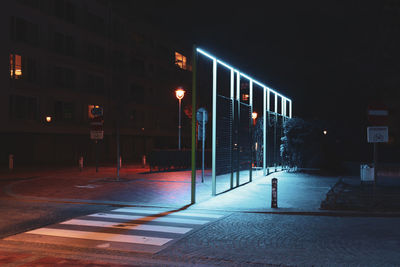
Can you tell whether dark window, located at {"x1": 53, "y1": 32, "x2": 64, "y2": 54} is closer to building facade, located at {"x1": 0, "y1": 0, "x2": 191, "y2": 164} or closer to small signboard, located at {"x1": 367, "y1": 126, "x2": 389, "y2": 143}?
building facade, located at {"x1": 0, "y1": 0, "x2": 191, "y2": 164}

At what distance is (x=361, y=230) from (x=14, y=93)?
3150 centimetres

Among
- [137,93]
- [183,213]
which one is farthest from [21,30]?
[183,213]

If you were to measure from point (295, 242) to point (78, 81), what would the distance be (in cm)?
3725

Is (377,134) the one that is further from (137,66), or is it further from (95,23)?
(137,66)

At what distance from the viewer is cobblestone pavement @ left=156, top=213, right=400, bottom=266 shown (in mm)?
6379

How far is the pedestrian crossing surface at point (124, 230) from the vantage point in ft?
24.3

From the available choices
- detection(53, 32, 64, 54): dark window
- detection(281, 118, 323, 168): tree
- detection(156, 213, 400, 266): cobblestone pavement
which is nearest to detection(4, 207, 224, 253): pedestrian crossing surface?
detection(156, 213, 400, 266): cobblestone pavement

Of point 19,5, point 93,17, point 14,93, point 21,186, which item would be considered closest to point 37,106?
point 14,93

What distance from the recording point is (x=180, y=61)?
6081 centimetres

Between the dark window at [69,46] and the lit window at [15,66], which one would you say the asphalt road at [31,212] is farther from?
the dark window at [69,46]

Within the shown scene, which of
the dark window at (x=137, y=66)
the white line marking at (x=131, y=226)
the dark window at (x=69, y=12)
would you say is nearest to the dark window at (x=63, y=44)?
the dark window at (x=69, y=12)

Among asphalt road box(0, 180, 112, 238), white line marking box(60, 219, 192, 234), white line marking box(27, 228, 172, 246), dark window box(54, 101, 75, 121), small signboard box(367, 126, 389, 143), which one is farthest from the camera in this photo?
dark window box(54, 101, 75, 121)

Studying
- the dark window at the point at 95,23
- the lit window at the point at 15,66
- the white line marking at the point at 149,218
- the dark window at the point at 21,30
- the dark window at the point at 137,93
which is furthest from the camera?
the dark window at the point at 137,93

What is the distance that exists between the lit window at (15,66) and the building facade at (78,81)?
0.27 ft
